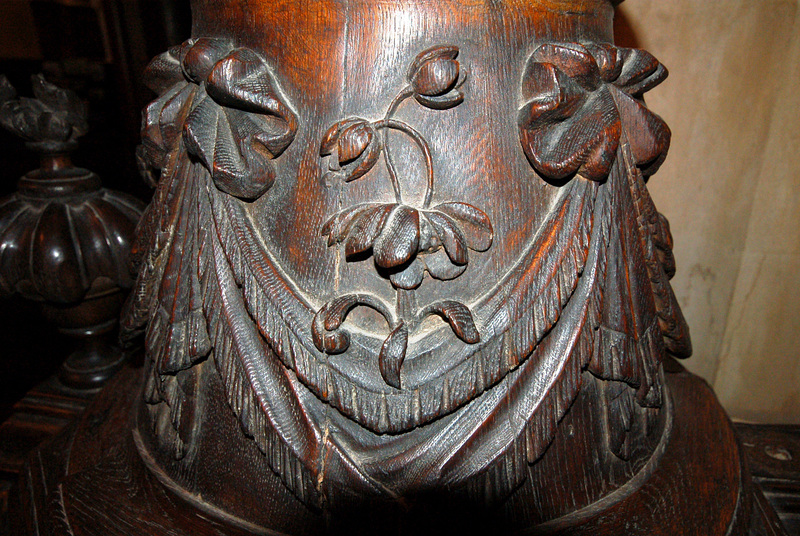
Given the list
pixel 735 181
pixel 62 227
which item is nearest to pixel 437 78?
pixel 62 227

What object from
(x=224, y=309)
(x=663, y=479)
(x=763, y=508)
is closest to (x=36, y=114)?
(x=224, y=309)

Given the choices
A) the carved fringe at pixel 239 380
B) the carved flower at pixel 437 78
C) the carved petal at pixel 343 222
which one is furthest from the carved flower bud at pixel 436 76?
the carved fringe at pixel 239 380

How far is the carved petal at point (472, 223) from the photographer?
0.49 meters

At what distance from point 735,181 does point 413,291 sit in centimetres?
87

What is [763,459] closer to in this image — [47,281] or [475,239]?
[475,239]

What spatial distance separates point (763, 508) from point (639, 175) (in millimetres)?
424

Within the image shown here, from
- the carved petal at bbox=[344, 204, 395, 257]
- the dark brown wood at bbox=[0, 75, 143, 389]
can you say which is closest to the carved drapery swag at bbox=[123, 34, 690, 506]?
the carved petal at bbox=[344, 204, 395, 257]

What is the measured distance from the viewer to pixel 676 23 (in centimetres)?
104

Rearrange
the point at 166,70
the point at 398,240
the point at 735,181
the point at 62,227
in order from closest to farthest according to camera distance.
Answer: the point at 398,240
the point at 166,70
the point at 62,227
the point at 735,181

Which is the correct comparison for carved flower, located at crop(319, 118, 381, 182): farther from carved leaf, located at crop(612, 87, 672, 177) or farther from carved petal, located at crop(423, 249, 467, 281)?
carved leaf, located at crop(612, 87, 672, 177)

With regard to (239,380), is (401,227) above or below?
above

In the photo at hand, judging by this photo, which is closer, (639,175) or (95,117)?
(639,175)

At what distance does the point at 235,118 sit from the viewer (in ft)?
1.70

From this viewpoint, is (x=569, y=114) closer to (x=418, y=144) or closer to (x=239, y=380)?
(x=418, y=144)
